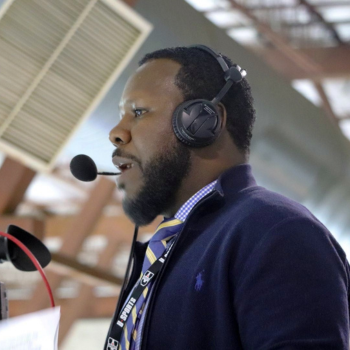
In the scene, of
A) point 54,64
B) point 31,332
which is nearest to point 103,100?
point 54,64

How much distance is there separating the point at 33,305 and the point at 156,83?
136 inches

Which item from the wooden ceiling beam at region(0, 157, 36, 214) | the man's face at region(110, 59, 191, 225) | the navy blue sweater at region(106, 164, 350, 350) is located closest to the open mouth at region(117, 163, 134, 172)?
the man's face at region(110, 59, 191, 225)

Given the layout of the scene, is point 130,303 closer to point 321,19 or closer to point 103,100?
point 103,100

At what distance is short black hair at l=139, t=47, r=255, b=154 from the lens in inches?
55.3

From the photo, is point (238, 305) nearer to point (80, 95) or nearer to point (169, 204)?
point (169, 204)

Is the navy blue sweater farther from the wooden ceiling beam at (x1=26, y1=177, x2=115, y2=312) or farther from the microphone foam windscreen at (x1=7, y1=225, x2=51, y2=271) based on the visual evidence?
the wooden ceiling beam at (x1=26, y1=177, x2=115, y2=312)

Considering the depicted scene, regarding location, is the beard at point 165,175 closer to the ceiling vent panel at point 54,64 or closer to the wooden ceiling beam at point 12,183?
the ceiling vent panel at point 54,64

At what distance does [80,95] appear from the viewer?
8.32ft

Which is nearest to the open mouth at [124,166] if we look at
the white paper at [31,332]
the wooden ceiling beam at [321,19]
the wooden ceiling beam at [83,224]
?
the white paper at [31,332]

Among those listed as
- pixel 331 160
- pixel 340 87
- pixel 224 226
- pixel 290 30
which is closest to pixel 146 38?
pixel 331 160

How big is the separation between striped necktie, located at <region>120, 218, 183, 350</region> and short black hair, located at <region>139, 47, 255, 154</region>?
0.22m

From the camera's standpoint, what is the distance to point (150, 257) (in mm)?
1277

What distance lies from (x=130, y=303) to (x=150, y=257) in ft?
0.37

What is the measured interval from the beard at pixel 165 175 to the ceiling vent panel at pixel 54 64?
1194 millimetres
